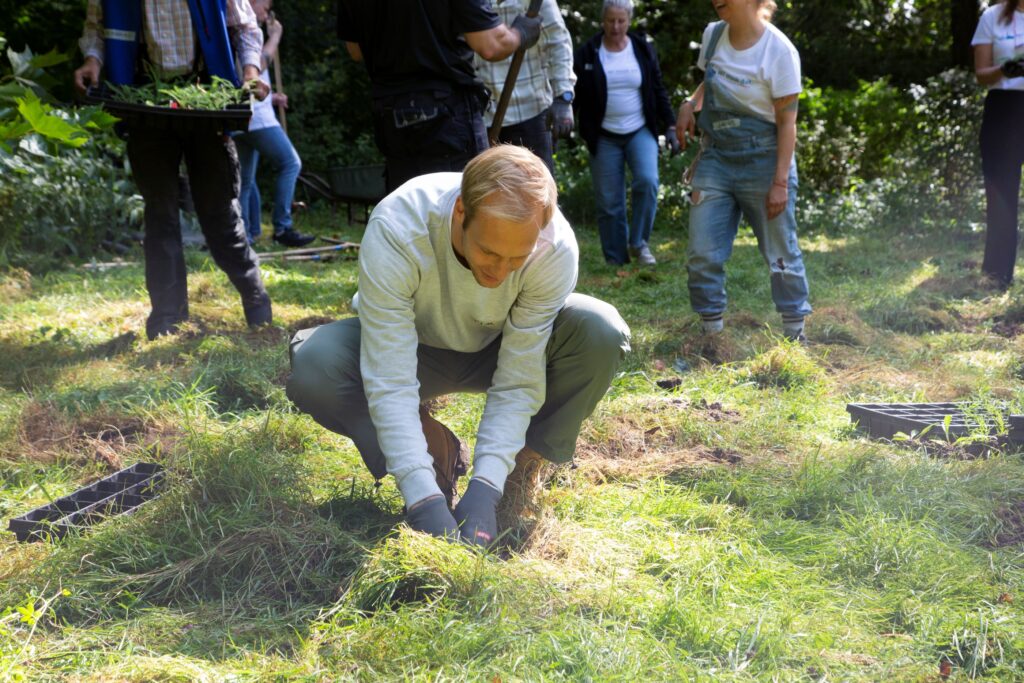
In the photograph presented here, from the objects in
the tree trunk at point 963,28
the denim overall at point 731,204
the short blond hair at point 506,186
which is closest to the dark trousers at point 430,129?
the denim overall at point 731,204

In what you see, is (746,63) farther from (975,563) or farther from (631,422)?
(975,563)

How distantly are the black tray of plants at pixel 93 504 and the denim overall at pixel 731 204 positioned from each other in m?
Answer: 2.65

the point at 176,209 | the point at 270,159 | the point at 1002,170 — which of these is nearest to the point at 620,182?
the point at 1002,170

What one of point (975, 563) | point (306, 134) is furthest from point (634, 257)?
point (306, 134)

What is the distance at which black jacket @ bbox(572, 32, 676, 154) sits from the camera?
694cm

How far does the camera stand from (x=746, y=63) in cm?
426

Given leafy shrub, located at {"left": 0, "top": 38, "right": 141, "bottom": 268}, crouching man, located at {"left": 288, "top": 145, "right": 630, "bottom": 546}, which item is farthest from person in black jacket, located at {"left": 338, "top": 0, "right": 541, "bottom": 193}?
leafy shrub, located at {"left": 0, "top": 38, "right": 141, "bottom": 268}

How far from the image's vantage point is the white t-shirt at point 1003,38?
209 inches

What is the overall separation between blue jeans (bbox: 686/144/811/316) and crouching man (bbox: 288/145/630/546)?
197 cm

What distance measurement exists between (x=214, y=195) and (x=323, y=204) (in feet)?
23.6

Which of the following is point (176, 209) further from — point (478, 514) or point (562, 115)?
point (478, 514)

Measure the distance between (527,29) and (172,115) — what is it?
151 centimetres

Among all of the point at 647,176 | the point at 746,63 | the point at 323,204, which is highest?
the point at 746,63

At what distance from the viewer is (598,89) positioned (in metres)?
6.92
